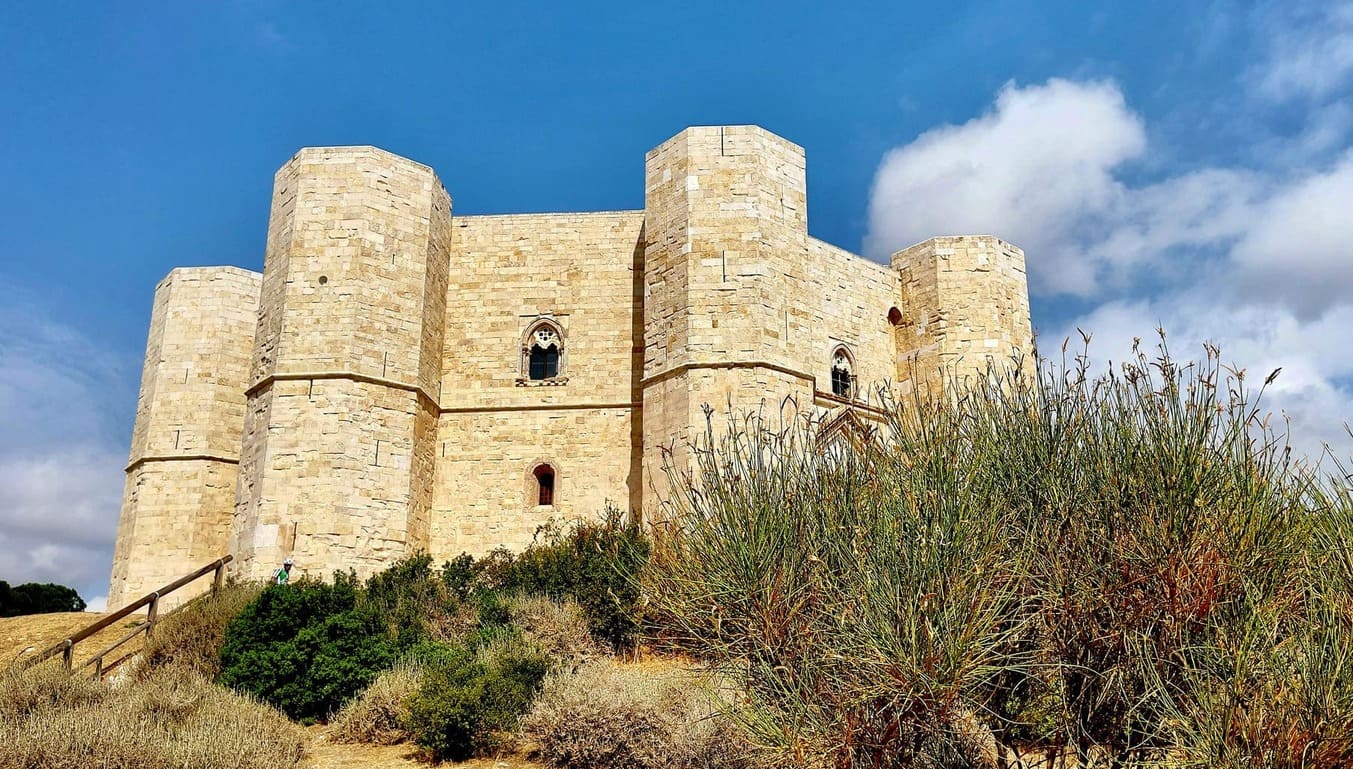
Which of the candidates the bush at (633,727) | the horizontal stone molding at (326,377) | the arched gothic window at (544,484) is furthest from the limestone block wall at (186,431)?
the bush at (633,727)

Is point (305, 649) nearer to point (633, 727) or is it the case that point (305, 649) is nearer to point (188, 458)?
point (633, 727)

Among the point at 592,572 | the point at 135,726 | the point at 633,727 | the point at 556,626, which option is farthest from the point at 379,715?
the point at 592,572

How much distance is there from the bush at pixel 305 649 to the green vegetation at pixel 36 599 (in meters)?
16.4

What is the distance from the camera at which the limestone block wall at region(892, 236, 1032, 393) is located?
18672 millimetres

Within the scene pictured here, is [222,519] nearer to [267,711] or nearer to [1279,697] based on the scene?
[267,711]

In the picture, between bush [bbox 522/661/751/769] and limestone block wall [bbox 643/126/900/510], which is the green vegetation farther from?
bush [bbox 522/661/751/769]

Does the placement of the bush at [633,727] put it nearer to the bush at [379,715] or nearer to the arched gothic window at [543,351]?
the bush at [379,715]

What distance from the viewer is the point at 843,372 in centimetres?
1823

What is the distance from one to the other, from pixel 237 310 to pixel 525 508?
7.66m

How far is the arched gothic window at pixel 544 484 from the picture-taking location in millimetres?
16981

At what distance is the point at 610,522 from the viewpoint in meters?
15.0

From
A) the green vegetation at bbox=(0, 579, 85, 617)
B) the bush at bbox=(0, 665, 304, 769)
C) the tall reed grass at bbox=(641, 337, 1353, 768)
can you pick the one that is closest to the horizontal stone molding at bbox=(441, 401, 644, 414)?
the bush at bbox=(0, 665, 304, 769)

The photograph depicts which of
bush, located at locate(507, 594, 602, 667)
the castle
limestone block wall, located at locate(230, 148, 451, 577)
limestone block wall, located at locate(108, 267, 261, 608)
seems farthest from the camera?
limestone block wall, located at locate(108, 267, 261, 608)

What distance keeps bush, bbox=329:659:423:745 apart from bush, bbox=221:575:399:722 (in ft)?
1.42
